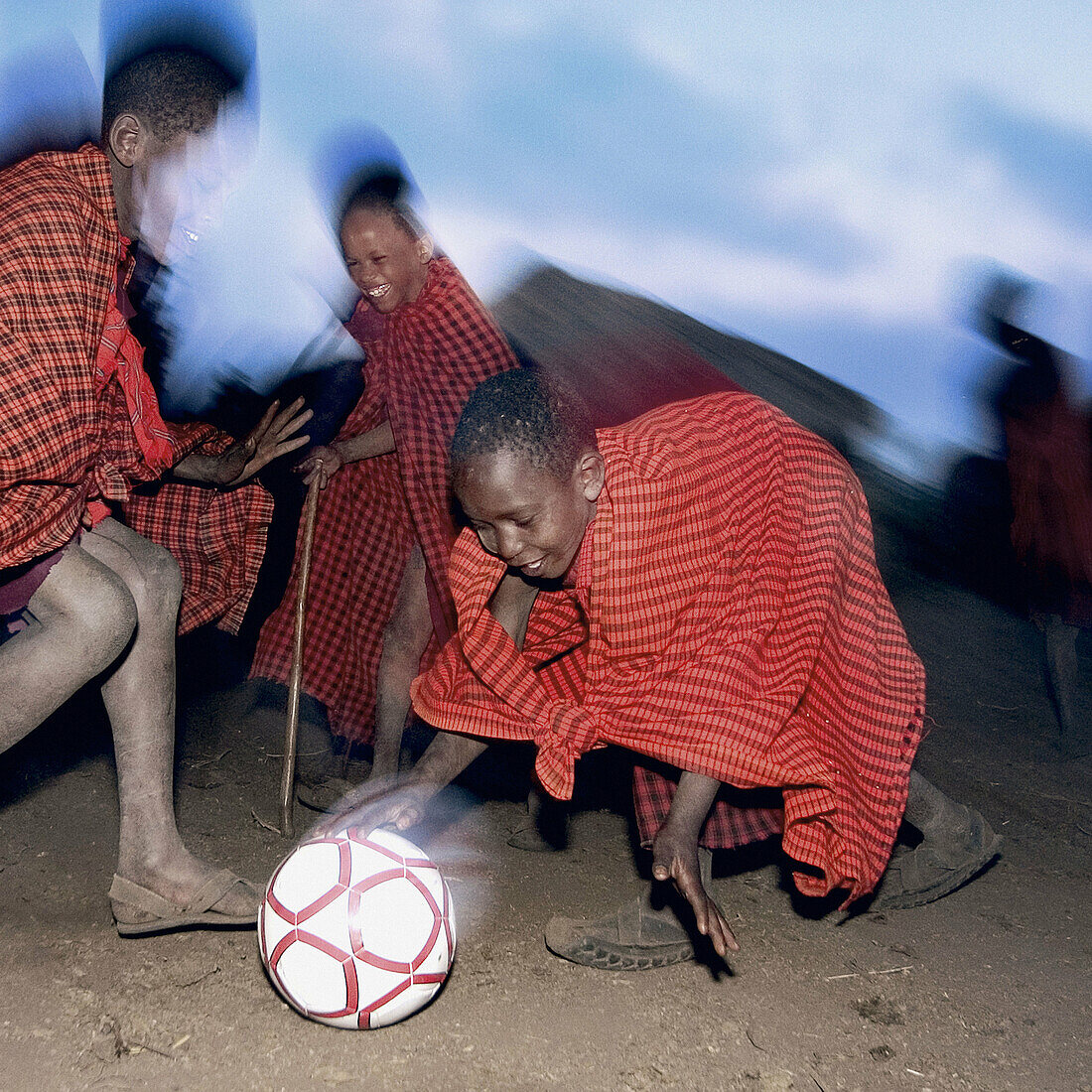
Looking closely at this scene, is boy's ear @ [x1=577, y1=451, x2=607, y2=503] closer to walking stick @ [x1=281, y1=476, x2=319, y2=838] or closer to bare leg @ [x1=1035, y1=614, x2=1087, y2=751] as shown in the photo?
walking stick @ [x1=281, y1=476, x2=319, y2=838]

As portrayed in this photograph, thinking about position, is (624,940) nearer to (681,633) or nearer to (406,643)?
Answer: (681,633)

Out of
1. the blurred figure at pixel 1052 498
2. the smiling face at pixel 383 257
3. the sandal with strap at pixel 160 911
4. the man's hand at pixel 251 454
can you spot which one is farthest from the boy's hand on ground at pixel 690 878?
the blurred figure at pixel 1052 498

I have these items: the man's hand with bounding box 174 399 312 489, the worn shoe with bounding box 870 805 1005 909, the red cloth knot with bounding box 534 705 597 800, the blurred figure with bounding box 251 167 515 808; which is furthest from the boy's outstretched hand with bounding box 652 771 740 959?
the man's hand with bounding box 174 399 312 489

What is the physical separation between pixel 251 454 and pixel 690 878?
1860mm

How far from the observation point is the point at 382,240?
3152mm

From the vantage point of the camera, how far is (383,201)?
3158 mm

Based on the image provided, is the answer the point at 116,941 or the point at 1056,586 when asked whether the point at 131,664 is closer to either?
the point at 116,941

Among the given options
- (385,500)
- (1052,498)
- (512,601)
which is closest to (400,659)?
(385,500)

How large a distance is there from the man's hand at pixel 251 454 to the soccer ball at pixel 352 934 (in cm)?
139

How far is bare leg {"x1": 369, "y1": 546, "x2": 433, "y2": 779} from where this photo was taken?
3271 millimetres

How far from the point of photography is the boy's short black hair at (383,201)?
10.3ft

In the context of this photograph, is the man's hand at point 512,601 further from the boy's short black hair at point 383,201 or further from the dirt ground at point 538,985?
the boy's short black hair at point 383,201

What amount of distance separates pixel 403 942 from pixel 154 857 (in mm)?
726

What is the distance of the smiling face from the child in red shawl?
102 centimetres
